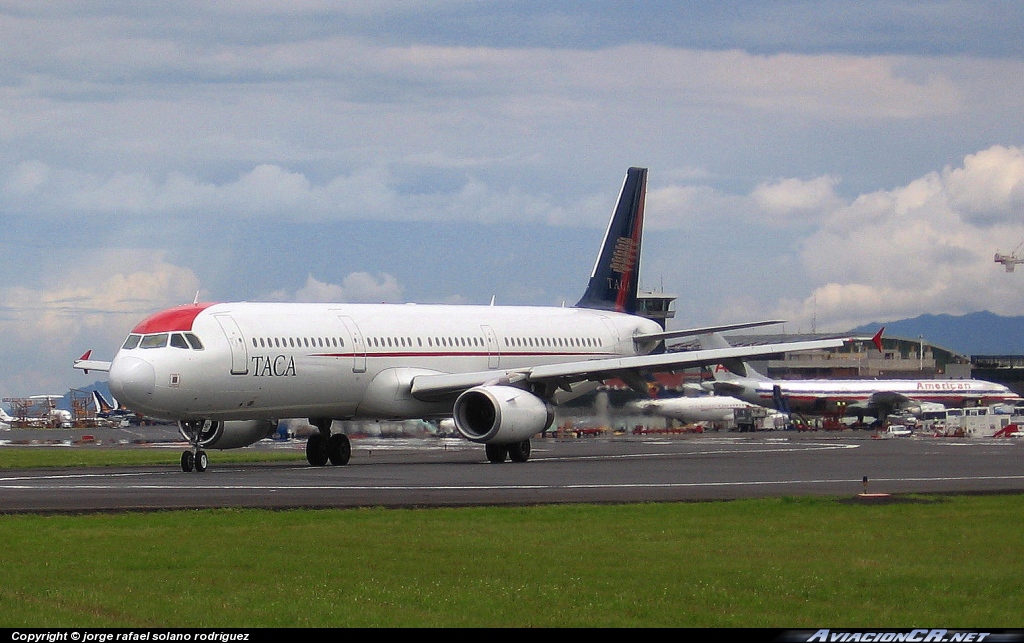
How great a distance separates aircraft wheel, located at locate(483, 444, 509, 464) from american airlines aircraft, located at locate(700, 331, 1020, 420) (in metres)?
57.1

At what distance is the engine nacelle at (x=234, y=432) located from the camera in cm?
4034

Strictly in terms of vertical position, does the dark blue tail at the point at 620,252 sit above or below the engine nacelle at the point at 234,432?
above

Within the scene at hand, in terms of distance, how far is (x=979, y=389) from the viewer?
4186 inches

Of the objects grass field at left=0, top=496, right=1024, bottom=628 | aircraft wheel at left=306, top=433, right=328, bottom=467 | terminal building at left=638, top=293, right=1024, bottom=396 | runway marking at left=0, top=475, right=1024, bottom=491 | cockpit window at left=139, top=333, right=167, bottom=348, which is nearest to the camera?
grass field at left=0, top=496, right=1024, bottom=628

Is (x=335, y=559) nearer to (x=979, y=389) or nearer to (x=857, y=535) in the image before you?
(x=857, y=535)

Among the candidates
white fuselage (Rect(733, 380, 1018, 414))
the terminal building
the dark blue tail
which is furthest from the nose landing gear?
the terminal building

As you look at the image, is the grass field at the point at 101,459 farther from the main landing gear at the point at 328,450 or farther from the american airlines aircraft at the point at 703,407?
the american airlines aircraft at the point at 703,407

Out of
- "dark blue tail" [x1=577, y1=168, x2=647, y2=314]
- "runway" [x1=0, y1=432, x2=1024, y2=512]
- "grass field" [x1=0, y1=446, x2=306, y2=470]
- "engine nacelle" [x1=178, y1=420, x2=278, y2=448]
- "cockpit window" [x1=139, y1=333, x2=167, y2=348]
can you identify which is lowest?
"grass field" [x1=0, y1=446, x2=306, y2=470]

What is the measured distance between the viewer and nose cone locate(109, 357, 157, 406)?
3422 centimetres

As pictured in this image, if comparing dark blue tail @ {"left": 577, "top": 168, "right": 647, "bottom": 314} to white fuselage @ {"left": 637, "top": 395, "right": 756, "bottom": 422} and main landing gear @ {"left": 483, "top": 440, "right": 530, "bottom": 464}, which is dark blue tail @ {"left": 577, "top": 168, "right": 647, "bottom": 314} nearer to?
main landing gear @ {"left": 483, "top": 440, "right": 530, "bottom": 464}

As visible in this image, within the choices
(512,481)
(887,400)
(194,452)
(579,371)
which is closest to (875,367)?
(887,400)

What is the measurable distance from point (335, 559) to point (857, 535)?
6352mm

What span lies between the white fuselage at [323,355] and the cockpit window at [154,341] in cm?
4

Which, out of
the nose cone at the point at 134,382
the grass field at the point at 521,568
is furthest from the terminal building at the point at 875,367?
the grass field at the point at 521,568
